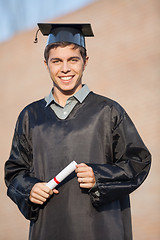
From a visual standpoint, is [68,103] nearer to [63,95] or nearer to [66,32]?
[63,95]

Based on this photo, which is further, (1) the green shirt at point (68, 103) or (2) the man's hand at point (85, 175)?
(1) the green shirt at point (68, 103)

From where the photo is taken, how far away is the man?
1998mm

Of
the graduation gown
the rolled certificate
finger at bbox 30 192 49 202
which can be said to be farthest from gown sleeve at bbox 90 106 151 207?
finger at bbox 30 192 49 202

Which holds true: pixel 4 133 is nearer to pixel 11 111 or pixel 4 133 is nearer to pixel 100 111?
pixel 11 111

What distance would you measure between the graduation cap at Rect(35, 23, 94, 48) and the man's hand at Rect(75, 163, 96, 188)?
0.68m

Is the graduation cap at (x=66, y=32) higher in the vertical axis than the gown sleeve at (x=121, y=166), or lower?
higher

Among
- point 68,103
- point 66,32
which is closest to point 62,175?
point 68,103

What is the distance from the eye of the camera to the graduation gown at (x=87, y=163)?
6.57 feet

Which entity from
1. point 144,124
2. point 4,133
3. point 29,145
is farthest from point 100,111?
point 4,133

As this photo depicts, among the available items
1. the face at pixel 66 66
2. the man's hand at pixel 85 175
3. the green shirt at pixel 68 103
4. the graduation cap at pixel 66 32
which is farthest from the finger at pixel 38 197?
the graduation cap at pixel 66 32

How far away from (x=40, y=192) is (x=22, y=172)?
0.80 ft

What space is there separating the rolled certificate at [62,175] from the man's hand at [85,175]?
0.02 meters

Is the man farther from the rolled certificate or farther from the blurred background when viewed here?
the blurred background

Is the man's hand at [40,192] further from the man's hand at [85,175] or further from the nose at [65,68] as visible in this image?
the nose at [65,68]
